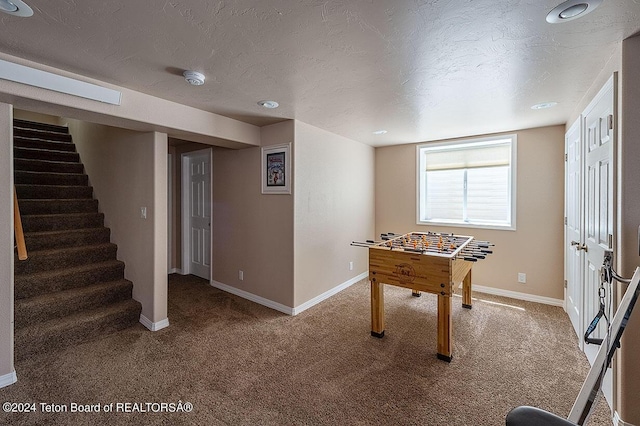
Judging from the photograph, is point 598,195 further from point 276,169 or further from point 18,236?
point 18,236

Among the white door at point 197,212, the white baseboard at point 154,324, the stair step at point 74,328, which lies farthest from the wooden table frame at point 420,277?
the white door at point 197,212

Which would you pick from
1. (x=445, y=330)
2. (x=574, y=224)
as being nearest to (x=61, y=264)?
(x=445, y=330)

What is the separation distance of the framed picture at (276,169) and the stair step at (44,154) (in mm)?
3202

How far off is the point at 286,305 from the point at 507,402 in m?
2.21

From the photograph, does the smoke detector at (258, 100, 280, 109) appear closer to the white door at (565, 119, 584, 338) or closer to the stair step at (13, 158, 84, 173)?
the white door at (565, 119, 584, 338)

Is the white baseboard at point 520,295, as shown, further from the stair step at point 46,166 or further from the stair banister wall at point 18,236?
the stair step at point 46,166

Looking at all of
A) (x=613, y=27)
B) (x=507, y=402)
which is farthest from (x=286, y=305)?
(x=613, y=27)

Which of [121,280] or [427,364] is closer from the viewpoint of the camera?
[427,364]

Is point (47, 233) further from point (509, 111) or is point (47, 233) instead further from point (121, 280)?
point (509, 111)

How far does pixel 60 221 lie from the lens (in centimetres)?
347

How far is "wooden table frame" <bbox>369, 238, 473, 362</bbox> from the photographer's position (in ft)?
7.85

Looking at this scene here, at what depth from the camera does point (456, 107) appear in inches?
110

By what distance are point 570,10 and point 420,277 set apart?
194cm

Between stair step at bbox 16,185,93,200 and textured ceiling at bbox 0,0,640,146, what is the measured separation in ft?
8.21
